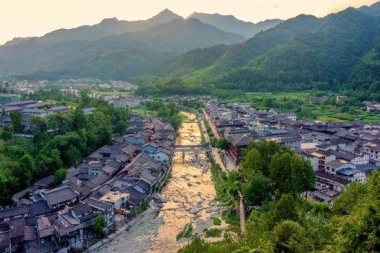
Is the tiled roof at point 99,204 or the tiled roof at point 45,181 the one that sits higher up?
the tiled roof at point 45,181

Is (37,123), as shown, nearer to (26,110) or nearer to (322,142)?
(26,110)

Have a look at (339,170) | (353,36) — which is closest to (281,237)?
(339,170)

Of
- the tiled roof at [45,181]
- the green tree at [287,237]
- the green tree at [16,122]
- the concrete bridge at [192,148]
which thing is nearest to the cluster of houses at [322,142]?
the concrete bridge at [192,148]

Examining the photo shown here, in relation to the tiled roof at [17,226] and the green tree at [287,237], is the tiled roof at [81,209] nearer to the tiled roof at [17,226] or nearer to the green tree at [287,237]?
the tiled roof at [17,226]

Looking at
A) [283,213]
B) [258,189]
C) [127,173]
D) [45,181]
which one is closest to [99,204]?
[45,181]

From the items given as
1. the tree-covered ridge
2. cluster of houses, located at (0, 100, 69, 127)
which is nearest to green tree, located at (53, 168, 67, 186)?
cluster of houses, located at (0, 100, 69, 127)

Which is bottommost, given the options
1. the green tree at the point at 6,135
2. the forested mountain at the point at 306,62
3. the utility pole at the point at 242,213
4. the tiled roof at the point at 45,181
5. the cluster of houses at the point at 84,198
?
the utility pole at the point at 242,213

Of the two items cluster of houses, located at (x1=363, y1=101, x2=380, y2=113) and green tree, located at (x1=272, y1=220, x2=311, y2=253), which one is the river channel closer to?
green tree, located at (x1=272, y1=220, x2=311, y2=253)
